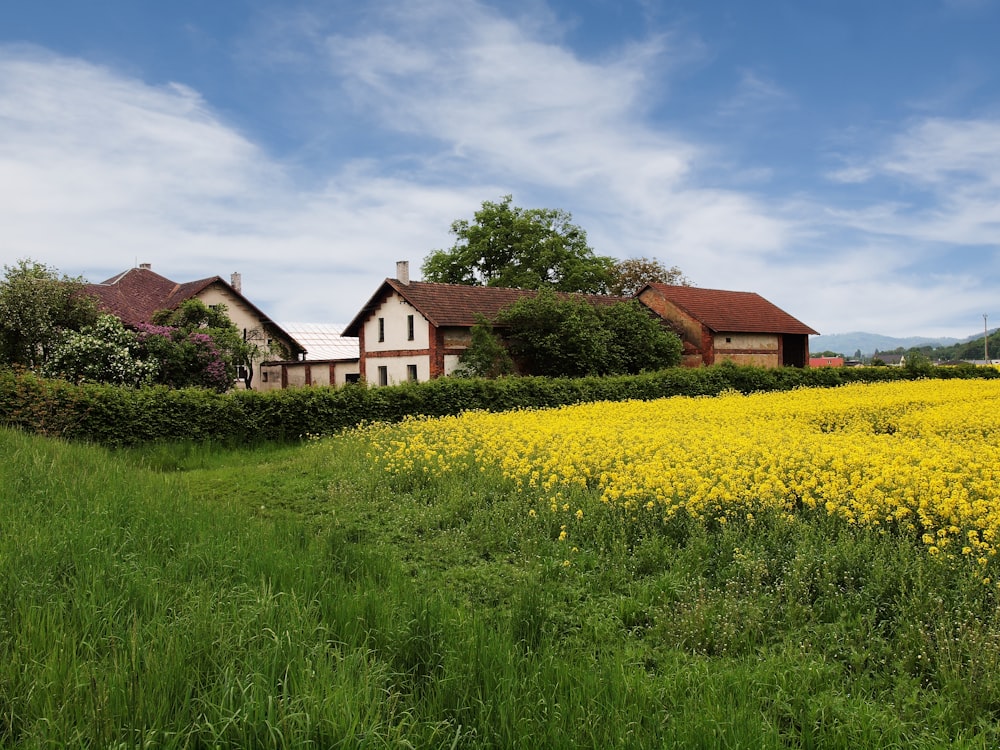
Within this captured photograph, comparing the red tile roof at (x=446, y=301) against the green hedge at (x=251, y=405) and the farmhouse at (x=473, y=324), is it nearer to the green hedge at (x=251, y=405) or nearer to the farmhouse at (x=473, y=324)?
the farmhouse at (x=473, y=324)

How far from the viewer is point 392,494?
9.63m

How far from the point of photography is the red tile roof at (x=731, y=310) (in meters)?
41.6

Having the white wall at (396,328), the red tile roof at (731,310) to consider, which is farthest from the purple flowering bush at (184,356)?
the red tile roof at (731,310)

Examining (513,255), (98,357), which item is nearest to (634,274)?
(513,255)

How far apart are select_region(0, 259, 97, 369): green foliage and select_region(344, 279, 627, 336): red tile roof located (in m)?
13.5

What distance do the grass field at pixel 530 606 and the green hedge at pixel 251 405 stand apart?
248 inches

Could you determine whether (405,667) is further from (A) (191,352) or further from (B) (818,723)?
(A) (191,352)

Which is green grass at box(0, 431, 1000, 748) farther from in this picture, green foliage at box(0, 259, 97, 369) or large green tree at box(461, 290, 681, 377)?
large green tree at box(461, 290, 681, 377)

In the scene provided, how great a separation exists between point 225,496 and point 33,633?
7151 mm

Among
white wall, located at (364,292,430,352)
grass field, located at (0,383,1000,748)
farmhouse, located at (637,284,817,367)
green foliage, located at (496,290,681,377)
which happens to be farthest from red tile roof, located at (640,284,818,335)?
grass field, located at (0,383,1000,748)

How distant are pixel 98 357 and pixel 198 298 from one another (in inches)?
612

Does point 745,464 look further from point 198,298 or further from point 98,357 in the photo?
point 198,298

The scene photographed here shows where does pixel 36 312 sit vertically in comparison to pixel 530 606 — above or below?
above

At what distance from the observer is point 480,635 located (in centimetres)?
431
